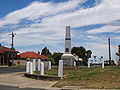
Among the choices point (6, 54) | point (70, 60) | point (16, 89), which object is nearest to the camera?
point (16, 89)

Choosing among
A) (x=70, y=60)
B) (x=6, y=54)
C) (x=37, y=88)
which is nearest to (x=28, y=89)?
(x=37, y=88)

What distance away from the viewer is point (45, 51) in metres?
139

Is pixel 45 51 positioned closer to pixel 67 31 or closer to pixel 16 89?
pixel 67 31

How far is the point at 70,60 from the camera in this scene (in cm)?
3164

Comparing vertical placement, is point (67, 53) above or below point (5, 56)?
above

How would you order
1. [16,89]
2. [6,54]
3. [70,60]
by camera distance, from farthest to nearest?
[6,54], [70,60], [16,89]

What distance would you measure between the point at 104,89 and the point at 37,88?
12.5ft

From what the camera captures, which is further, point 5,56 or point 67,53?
point 5,56

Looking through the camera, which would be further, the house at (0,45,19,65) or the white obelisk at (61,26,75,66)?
the house at (0,45,19,65)

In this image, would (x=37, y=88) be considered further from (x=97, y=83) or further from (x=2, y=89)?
(x=97, y=83)

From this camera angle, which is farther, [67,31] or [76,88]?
[67,31]

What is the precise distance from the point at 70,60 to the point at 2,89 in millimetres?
19901

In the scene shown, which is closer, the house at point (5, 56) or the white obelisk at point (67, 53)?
the white obelisk at point (67, 53)

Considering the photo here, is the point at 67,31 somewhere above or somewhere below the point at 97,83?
above
